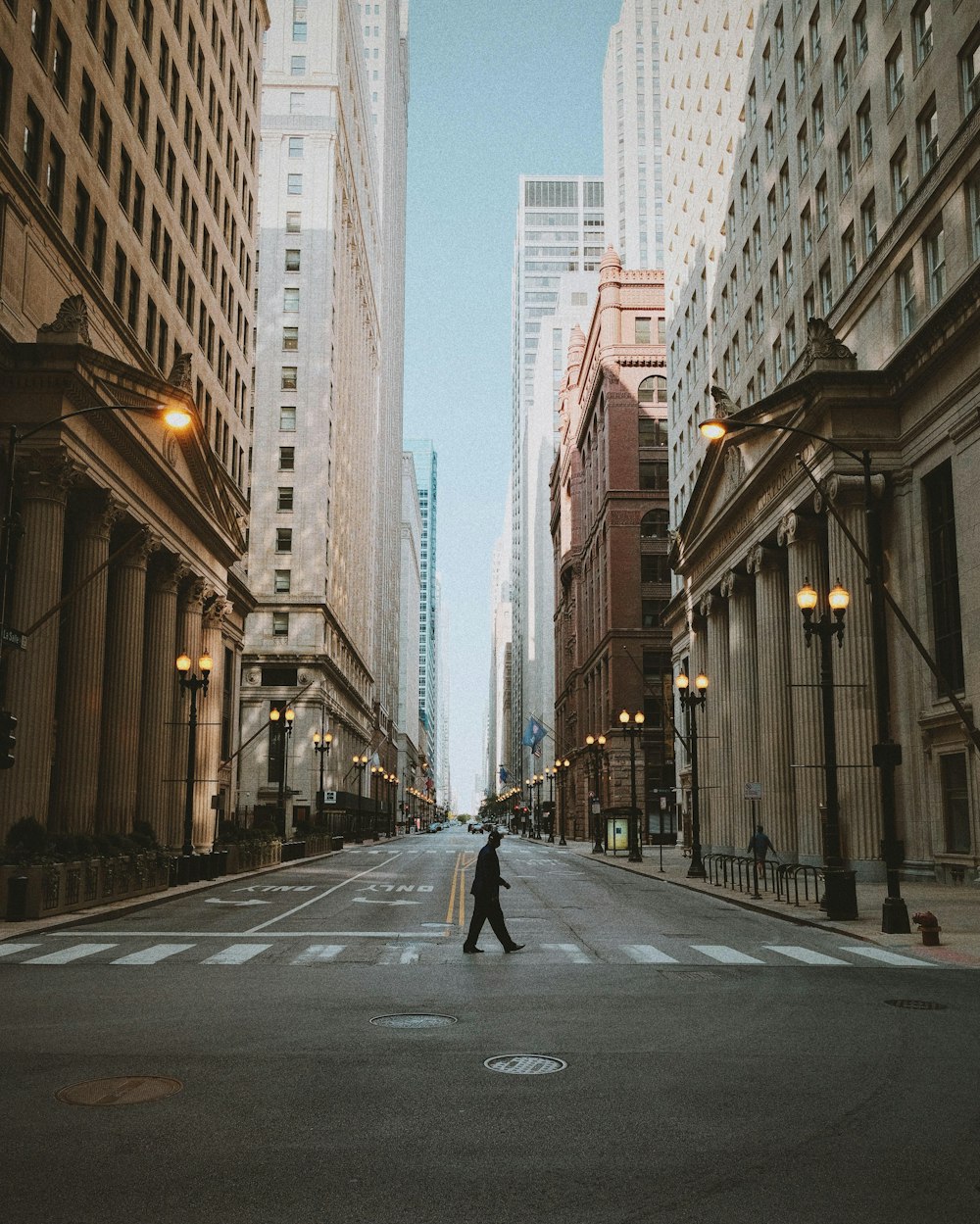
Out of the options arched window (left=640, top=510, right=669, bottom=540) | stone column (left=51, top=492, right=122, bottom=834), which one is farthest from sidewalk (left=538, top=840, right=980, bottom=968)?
arched window (left=640, top=510, right=669, bottom=540)

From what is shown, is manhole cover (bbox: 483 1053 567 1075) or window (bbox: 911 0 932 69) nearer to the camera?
manhole cover (bbox: 483 1053 567 1075)

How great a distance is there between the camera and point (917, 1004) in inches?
510

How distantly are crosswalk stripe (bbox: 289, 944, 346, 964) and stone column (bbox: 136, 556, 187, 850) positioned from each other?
25.9 metres

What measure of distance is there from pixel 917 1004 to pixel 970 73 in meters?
26.7

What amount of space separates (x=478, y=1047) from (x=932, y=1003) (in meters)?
5.77

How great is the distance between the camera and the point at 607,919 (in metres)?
24.5

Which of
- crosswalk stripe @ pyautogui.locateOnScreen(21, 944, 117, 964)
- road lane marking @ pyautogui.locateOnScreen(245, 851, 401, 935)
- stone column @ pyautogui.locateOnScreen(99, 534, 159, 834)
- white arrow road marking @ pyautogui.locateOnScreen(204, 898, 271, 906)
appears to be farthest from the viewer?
stone column @ pyautogui.locateOnScreen(99, 534, 159, 834)

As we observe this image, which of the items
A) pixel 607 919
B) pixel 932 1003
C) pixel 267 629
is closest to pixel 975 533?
pixel 607 919

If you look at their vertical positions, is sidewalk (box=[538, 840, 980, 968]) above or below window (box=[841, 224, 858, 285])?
below

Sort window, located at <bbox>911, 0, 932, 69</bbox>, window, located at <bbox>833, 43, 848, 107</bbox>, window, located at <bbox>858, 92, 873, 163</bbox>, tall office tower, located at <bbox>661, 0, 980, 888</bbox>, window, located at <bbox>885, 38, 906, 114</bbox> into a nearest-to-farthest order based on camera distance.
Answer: tall office tower, located at <bbox>661, 0, 980, 888</bbox>
window, located at <bbox>911, 0, 932, 69</bbox>
window, located at <bbox>885, 38, 906, 114</bbox>
window, located at <bbox>858, 92, 873, 163</bbox>
window, located at <bbox>833, 43, 848, 107</bbox>

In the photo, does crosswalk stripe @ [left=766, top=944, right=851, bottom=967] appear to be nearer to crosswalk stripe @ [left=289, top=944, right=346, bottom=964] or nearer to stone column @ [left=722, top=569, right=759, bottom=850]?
crosswalk stripe @ [left=289, top=944, right=346, bottom=964]

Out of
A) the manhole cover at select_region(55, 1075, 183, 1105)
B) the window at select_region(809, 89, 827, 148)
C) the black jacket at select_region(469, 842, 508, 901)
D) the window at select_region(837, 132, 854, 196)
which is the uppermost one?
the window at select_region(809, 89, 827, 148)

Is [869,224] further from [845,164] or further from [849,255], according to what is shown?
[845,164]

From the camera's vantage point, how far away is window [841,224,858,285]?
38906 mm
